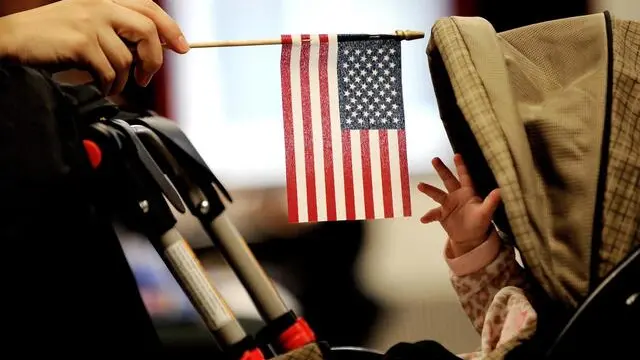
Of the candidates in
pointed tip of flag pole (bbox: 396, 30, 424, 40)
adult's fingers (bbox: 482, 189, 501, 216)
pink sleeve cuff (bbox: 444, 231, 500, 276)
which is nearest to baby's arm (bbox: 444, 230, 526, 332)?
pink sleeve cuff (bbox: 444, 231, 500, 276)

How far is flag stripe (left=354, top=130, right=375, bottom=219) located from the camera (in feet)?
3.86

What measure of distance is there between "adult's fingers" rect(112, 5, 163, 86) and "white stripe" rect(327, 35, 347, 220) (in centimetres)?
30

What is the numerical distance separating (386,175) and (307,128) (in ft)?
→ 0.46

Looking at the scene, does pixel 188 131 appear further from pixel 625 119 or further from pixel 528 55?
pixel 625 119

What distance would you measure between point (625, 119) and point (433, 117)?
908 mm

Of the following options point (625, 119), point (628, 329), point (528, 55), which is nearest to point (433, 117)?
point (528, 55)

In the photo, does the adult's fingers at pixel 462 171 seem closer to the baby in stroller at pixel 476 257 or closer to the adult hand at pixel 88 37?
the baby in stroller at pixel 476 257

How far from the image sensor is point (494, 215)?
1.12 metres

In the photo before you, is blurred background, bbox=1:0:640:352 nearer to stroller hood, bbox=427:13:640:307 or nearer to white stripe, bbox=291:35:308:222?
white stripe, bbox=291:35:308:222

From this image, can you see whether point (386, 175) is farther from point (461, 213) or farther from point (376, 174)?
point (461, 213)

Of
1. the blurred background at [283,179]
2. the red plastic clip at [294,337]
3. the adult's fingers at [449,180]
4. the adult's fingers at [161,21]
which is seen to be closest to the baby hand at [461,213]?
the adult's fingers at [449,180]

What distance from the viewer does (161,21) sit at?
0.98 metres

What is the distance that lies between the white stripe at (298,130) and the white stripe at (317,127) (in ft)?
0.06

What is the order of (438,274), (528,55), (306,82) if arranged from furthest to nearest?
(438,274) → (306,82) → (528,55)
